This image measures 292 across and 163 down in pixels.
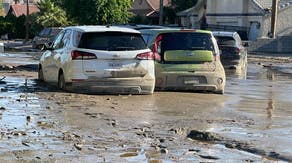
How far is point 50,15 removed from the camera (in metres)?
65.5

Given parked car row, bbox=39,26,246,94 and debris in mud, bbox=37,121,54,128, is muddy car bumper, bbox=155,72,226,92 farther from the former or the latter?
debris in mud, bbox=37,121,54,128

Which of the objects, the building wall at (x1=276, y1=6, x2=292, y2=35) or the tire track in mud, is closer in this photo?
the tire track in mud

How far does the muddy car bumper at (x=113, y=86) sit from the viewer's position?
13.6m

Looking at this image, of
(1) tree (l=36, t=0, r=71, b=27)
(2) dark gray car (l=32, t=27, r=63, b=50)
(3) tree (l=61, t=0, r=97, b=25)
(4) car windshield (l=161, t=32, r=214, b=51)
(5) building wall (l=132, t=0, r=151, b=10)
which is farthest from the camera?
(5) building wall (l=132, t=0, r=151, b=10)

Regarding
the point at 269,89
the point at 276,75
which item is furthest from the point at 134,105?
the point at 276,75

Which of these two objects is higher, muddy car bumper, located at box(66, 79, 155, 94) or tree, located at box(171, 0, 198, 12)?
tree, located at box(171, 0, 198, 12)

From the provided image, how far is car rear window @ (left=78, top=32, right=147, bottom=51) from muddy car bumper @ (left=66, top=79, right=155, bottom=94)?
71 cm

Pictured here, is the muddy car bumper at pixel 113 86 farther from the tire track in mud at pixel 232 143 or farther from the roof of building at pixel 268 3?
the roof of building at pixel 268 3

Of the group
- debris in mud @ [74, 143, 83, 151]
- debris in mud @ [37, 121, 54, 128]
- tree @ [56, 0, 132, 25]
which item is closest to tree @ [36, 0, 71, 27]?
tree @ [56, 0, 132, 25]

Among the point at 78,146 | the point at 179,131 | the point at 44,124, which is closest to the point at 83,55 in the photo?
the point at 44,124

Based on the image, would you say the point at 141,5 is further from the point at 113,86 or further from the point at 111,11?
the point at 113,86

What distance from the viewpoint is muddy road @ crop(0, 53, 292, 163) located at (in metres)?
8.04

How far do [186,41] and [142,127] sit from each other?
5047 millimetres

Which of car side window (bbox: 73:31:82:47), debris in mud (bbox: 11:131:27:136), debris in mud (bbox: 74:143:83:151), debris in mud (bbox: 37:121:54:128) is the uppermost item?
car side window (bbox: 73:31:82:47)
